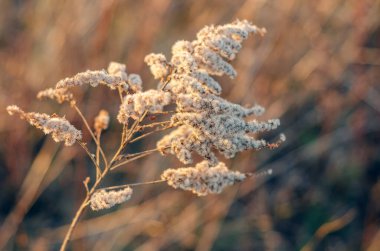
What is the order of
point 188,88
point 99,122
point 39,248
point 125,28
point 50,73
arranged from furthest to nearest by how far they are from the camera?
point 125,28 → point 50,73 → point 39,248 → point 99,122 → point 188,88

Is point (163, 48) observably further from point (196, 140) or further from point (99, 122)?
point (196, 140)

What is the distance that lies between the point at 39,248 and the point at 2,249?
0.71 feet

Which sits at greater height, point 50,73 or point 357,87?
point 50,73

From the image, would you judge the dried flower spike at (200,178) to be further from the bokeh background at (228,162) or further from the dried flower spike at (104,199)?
the bokeh background at (228,162)

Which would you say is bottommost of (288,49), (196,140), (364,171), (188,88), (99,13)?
(364,171)

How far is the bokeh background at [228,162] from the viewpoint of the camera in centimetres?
272

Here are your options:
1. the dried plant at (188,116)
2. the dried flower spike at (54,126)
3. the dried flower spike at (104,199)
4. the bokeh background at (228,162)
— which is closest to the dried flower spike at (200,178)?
the dried plant at (188,116)

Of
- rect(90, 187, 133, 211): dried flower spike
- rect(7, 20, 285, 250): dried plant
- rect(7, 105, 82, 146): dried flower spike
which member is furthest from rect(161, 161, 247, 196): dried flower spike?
rect(7, 105, 82, 146): dried flower spike

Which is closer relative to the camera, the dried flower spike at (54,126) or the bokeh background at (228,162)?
the dried flower spike at (54,126)

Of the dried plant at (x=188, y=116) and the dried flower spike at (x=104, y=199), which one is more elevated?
the dried plant at (x=188, y=116)

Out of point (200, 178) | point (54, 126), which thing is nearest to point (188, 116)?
point (200, 178)

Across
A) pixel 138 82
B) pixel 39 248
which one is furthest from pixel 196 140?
pixel 39 248

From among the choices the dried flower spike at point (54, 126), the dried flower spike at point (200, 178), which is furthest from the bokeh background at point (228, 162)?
the dried flower spike at point (54, 126)

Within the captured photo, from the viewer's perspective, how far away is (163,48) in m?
3.67
